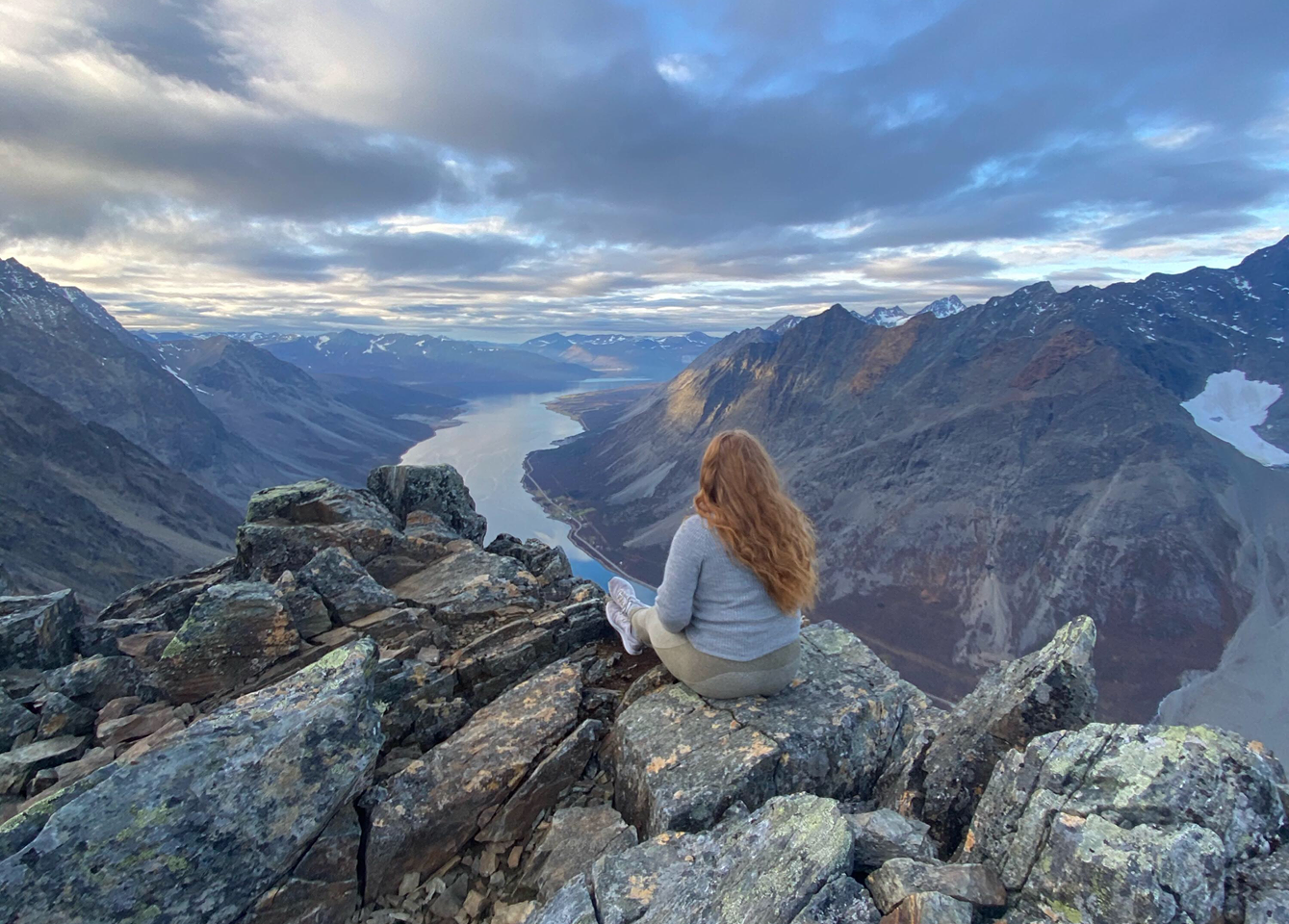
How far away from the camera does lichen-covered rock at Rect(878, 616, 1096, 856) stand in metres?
7.02

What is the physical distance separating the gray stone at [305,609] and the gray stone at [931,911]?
404 inches

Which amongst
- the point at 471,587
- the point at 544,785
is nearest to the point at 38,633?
the point at 471,587

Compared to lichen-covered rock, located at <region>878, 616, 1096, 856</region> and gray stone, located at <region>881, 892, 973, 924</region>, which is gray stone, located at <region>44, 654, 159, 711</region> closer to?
gray stone, located at <region>881, 892, 973, 924</region>

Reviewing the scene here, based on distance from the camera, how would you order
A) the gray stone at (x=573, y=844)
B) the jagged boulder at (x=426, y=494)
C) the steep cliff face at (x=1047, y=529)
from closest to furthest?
1. the gray stone at (x=573, y=844)
2. the jagged boulder at (x=426, y=494)
3. the steep cliff face at (x=1047, y=529)

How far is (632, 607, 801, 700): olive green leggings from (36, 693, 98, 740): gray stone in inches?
342

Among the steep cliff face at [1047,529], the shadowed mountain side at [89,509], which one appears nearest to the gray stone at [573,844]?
the shadowed mountain side at [89,509]

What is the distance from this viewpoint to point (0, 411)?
114938 mm

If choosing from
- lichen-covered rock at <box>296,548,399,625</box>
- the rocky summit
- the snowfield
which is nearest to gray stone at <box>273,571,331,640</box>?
the rocky summit

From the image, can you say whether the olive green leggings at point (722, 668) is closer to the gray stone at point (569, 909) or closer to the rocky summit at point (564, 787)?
the rocky summit at point (564, 787)

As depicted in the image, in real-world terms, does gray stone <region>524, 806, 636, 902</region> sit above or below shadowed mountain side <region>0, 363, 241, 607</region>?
above

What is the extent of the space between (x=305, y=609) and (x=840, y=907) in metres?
10.2

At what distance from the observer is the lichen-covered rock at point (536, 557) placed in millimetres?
16328

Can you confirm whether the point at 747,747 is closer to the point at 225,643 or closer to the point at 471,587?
the point at 471,587

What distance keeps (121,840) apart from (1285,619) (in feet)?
550
